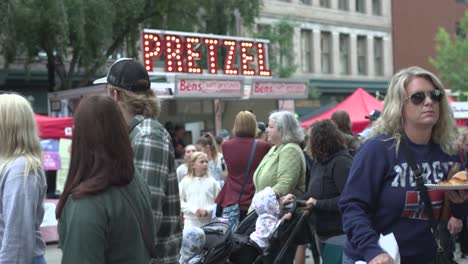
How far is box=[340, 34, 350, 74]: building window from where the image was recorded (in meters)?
44.1

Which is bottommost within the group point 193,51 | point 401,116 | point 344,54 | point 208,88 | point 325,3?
point 401,116

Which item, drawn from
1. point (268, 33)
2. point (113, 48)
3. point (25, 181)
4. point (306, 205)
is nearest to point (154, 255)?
point (25, 181)

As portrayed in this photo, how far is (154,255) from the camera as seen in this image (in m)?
3.43

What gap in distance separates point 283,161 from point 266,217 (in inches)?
37.0

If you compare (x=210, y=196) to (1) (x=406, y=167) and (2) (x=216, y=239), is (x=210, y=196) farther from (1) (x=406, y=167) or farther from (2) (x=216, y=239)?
(1) (x=406, y=167)

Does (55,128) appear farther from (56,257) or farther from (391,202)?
(391,202)

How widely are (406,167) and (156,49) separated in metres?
18.4

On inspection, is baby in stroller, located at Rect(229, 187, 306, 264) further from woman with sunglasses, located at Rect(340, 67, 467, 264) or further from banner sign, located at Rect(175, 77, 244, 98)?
banner sign, located at Rect(175, 77, 244, 98)

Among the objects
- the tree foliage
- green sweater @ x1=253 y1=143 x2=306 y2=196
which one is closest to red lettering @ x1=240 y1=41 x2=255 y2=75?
the tree foliage

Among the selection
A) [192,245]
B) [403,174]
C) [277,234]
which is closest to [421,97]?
[403,174]

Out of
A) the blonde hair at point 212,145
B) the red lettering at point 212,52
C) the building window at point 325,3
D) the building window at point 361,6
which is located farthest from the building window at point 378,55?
the blonde hair at point 212,145

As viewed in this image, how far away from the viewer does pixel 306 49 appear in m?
42.0

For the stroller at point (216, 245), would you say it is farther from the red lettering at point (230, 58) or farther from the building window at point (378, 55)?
the building window at point (378, 55)

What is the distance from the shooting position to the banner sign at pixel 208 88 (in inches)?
781
